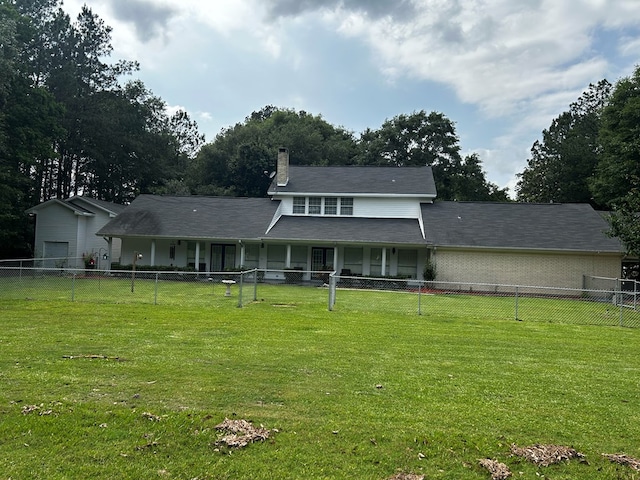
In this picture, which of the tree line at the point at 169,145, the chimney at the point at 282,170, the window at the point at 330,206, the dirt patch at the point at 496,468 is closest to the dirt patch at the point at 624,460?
the dirt patch at the point at 496,468

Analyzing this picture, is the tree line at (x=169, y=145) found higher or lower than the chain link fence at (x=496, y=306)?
higher

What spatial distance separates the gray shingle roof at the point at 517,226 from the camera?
23.7 meters

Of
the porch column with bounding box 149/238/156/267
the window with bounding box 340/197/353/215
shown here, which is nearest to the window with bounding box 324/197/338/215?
the window with bounding box 340/197/353/215

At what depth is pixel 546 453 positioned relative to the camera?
407 centimetres

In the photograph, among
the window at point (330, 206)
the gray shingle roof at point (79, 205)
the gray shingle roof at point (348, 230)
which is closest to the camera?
the gray shingle roof at point (348, 230)

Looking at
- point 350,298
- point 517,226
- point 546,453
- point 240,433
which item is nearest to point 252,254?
point 350,298

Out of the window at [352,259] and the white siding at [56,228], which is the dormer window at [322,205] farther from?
the white siding at [56,228]

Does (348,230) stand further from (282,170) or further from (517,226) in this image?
(517,226)

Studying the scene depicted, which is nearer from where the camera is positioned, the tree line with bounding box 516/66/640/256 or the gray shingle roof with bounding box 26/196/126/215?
the tree line with bounding box 516/66/640/256

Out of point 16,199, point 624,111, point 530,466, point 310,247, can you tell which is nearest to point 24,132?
point 16,199

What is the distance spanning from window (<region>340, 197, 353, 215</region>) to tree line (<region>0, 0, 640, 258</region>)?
53.1ft

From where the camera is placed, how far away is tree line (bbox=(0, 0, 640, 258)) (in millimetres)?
32688

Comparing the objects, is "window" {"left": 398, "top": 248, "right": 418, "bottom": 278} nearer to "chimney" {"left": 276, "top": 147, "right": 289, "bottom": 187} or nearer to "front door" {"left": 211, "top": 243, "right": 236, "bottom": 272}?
"chimney" {"left": 276, "top": 147, "right": 289, "bottom": 187}

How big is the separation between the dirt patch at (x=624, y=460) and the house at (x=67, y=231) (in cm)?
2972
